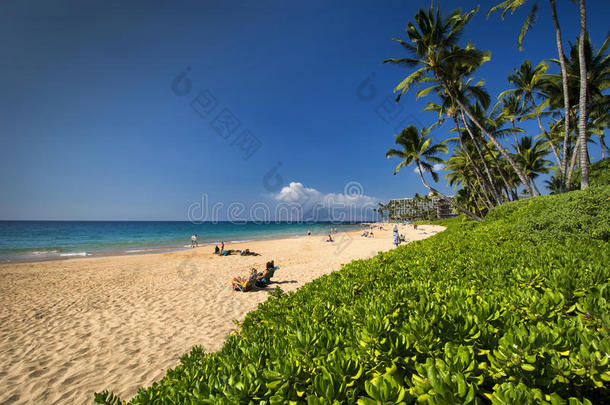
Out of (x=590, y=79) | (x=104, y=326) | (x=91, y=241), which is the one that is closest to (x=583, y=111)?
(x=590, y=79)

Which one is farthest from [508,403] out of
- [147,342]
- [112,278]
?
[112,278]

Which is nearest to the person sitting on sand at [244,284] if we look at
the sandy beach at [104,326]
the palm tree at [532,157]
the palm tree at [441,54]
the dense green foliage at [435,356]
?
the sandy beach at [104,326]

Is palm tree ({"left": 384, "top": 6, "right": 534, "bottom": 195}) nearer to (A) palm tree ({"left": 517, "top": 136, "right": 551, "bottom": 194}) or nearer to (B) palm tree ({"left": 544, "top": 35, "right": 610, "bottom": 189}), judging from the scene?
(B) palm tree ({"left": 544, "top": 35, "right": 610, "bottom": 189})

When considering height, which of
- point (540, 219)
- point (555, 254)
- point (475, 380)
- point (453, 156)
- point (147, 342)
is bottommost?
point (147, 342)

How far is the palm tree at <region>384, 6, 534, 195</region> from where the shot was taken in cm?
1332

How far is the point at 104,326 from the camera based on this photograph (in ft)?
21.6

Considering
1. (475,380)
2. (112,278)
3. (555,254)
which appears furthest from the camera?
(112,278)

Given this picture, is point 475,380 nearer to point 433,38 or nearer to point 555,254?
point 555,254

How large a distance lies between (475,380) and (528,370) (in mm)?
239

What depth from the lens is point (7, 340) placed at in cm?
589

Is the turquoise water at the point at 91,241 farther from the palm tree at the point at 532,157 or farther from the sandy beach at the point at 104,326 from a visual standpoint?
the palm tree at the point at 532,157

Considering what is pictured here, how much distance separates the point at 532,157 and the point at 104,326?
1286 inches

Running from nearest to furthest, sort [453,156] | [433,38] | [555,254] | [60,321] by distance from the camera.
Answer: [555,254]
[60,321]
[433,38]
[453,156]

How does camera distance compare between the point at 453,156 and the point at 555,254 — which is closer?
the point at 555,254
